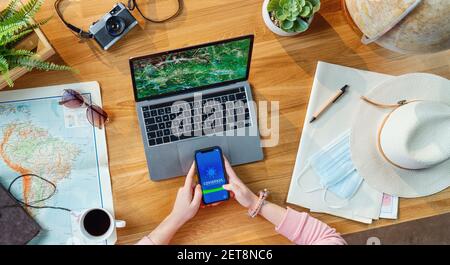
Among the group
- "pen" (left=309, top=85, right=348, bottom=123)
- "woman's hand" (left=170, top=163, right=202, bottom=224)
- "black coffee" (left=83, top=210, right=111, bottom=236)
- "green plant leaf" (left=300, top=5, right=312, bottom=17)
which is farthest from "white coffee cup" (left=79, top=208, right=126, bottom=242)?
"green plant leaf" (left=300, top=5, right=312, bottom=17)

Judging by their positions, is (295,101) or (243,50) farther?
(295,101)

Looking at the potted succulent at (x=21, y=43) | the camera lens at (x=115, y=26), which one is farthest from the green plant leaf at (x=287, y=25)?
the potted succulent at (x=21, y=43)

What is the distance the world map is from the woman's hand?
0.19 m

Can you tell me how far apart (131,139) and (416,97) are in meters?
0.71

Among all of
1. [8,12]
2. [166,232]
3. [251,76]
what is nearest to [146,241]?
[166,232]

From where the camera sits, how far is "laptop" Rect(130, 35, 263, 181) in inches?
39.3

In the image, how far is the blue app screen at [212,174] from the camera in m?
1.02

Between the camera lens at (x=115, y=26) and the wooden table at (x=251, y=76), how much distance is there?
3cm

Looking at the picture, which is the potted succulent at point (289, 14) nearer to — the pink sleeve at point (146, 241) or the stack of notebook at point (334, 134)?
the stack of notebook at point (334, 134)

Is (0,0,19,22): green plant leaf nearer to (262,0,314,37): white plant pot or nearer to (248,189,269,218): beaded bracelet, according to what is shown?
(262,0,314,37): white plant pot

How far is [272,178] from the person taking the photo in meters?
1.07

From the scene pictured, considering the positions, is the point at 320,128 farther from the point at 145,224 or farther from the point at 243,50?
the point at 145,224

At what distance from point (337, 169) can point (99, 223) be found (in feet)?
1.93
